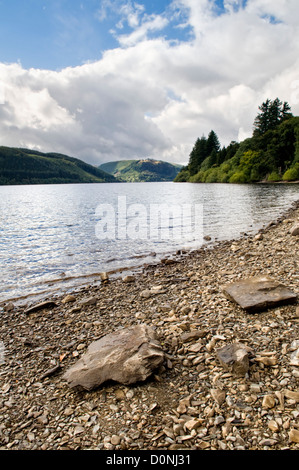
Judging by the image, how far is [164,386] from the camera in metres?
4.96

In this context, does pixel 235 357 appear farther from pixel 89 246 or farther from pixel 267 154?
pixel 267 154

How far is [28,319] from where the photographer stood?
9383mm

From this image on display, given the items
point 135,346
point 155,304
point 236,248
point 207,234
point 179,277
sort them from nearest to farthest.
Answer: point 135,346
point 155,304
point 179,277
point 236,248
point 207,234

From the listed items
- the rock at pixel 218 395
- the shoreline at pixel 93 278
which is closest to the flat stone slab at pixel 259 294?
the rock at pixel 218 395

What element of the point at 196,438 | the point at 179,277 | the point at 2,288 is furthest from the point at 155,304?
the point at 2,288

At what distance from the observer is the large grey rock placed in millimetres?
5047

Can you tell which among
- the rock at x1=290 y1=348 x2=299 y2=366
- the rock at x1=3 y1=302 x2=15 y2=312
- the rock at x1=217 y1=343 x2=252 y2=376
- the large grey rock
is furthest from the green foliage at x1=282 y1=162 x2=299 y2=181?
the large grey rock

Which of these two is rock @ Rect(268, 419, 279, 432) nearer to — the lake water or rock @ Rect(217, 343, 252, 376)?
rock @ Rect(217, 343, 252, 376)

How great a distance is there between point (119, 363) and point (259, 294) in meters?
4.53

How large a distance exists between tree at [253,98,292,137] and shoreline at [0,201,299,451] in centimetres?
13738

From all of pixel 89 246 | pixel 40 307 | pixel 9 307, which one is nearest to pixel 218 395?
pixel 40 307

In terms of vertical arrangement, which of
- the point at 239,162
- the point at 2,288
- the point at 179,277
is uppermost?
the point at 239,162

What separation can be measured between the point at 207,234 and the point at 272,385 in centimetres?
1988
